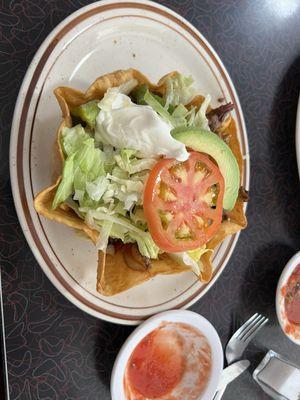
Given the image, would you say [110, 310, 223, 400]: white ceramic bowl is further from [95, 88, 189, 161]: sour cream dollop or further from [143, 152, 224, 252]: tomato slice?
[95, 88, 189, 161]: sour cream dollop

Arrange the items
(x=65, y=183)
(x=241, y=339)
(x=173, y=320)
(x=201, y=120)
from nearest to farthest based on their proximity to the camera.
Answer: (x=65, y=183) < (x=201, y=120) < (x=173, y=320) < (x=241, y=339)

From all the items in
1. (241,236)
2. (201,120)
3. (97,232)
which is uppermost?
(201,120)

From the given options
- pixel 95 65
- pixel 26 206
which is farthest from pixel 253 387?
pixel 95 65

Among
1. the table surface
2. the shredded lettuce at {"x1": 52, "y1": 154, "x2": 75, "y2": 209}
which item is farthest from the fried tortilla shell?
the table surface

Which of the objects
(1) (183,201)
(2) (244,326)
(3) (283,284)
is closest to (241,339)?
(2) (244,326)

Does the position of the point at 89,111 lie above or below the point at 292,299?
above

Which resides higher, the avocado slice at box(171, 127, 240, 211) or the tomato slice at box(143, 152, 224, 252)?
the avocado slice at box(171, 127, 240, 211)

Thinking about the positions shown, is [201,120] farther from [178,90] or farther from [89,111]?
[89,111]
